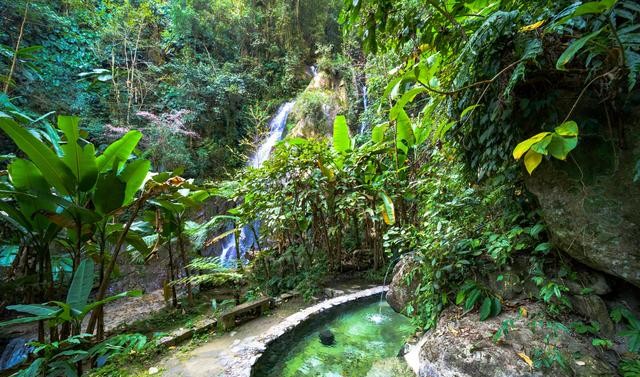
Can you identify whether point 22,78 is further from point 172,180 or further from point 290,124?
point 172,180

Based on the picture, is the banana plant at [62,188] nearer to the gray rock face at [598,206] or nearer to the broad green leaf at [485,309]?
the broad green leaf at [485,309]

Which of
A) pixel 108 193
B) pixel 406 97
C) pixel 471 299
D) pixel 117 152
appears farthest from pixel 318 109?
pixel 471 299

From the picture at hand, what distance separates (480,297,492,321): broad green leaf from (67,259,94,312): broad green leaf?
2.57 m

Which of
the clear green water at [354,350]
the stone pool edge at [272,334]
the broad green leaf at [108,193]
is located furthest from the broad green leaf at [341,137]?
the broad green leaf at [108,193]

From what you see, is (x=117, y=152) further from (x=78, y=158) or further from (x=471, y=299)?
(x=471, y=299)

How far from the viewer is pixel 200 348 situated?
317 centimetres

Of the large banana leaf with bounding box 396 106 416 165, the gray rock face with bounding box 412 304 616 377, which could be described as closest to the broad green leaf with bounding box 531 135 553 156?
the gray rock face with bounding box 412 304 616 377

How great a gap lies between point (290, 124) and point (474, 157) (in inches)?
→ 346

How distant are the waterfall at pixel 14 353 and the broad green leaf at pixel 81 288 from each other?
4350mm

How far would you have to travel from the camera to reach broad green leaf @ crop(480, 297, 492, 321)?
84.4 inches

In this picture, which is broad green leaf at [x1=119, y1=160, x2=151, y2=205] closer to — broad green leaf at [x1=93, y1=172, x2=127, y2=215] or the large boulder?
broad green leaf at [x1=93, y1=172, x2=127, y2=215]

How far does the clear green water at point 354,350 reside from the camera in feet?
8.71

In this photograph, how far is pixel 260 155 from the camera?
1035 centimetres

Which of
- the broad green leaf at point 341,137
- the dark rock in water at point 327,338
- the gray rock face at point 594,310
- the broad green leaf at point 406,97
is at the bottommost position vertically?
the dark rock in water at point 327,338
